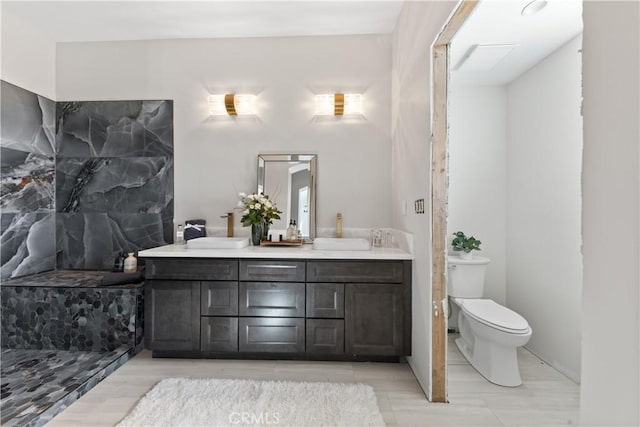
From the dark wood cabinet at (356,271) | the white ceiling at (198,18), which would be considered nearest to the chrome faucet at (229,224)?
the dark wood cabinet at (356,271)

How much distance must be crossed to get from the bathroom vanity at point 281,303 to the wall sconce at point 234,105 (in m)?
1.32

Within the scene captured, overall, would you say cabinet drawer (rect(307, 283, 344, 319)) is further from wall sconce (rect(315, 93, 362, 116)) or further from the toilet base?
wall sconce (rect(315, 93, 362, 116))

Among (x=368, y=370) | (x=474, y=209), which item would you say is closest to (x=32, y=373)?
(x=368, y=370)

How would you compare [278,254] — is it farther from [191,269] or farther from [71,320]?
[71,320]

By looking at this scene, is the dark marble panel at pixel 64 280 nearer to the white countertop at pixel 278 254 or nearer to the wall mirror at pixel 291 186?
the white countertop at pixel 278 254

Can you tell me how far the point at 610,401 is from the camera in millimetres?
669

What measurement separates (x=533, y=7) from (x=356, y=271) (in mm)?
2042

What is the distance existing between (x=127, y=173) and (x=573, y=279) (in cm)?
370

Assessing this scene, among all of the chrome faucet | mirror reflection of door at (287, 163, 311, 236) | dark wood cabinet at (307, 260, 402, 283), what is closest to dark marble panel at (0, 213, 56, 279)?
the chrome faucet

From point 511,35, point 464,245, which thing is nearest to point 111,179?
point 464,245

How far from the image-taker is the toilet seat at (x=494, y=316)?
1.99 m

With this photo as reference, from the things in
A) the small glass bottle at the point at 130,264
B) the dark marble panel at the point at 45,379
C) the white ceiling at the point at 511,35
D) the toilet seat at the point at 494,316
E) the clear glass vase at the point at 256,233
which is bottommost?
the dark marble panel at the point at 45,379

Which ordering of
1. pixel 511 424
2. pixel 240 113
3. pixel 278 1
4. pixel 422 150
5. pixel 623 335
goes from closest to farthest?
pixel 623 335, pixel 511 424, pixel 422 150, pixel 278 1, pixel 240 113

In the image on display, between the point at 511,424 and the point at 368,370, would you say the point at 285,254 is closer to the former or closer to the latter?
the point at 368,370
